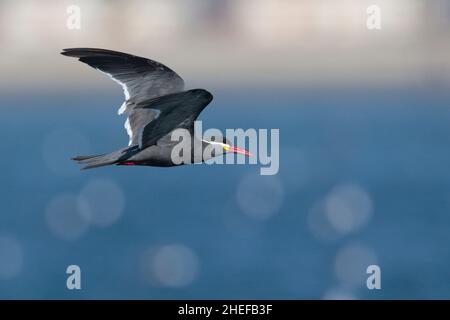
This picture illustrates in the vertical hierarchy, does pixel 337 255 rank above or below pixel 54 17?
below

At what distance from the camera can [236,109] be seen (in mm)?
71312

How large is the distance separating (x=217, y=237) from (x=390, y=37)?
156ft

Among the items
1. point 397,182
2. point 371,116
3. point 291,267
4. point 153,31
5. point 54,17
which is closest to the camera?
point 291,267

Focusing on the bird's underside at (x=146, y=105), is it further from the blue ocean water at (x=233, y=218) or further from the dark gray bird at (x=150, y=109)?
the blue ocean water at (x=233, y=218)

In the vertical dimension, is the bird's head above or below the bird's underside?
below

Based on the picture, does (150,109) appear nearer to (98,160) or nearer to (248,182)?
(98,160)

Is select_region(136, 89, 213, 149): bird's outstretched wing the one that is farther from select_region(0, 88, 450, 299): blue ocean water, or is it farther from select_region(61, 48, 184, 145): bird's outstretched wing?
select_region(0, 88, 450, 299): blue ocean water

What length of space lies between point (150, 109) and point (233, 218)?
37628 millimetres

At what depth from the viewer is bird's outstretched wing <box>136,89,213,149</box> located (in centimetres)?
1120

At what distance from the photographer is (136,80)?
12094mm

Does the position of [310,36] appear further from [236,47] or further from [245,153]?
[245,153]

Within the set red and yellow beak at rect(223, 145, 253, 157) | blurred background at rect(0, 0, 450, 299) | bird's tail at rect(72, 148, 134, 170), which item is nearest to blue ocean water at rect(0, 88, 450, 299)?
blurred background at rect(0, 0, 450, 299)
